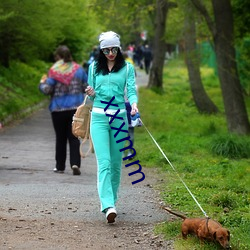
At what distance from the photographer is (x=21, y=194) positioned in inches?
363

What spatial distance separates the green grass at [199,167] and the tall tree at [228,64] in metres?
0.79

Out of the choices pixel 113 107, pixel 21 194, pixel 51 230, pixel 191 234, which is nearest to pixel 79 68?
pixel 21 194

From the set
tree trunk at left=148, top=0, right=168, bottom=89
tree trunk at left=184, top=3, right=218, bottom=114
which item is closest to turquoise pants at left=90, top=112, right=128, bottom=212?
tree trunk at left=184, top=3, right=218, bottom=114

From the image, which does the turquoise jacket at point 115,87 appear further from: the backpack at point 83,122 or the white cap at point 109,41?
the backpack at point 83,122

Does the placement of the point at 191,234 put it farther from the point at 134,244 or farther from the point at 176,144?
the point at 176,144

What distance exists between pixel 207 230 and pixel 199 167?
5802 mm

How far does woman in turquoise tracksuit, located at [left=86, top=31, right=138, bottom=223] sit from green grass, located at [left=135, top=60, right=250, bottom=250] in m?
0.82

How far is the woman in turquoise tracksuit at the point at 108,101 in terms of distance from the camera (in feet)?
24.9

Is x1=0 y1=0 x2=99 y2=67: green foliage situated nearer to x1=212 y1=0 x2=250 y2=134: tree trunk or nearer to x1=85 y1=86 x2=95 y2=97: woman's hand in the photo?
x1=212 y1=0 x2=250 y2=134: tree trunk

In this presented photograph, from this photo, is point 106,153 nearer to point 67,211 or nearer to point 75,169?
point 67,211

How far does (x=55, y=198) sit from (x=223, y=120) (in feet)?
47.6

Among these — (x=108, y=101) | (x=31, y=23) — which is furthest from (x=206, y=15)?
(x=108, y=101)

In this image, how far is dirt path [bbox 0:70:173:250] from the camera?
268 inches

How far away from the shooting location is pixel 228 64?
1664 centimetres
